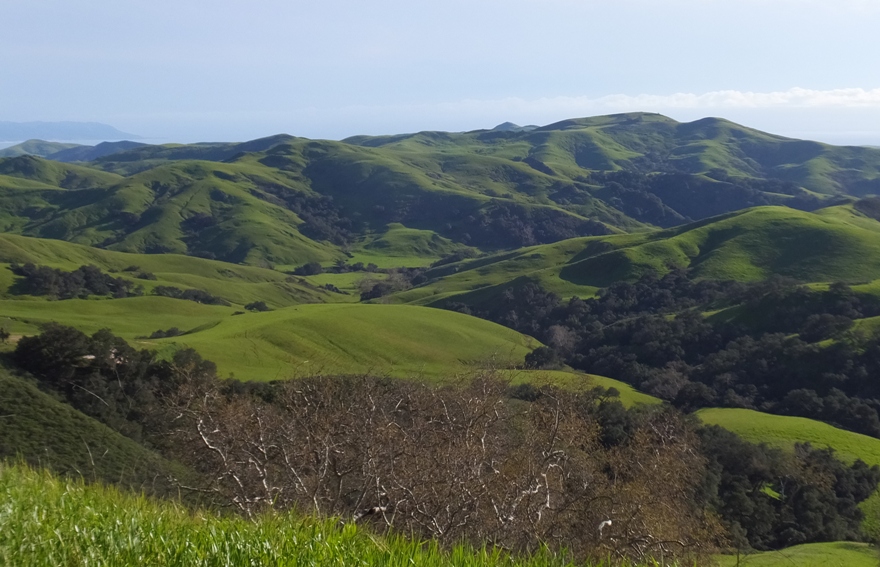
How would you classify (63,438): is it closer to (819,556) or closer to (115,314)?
(819,556)

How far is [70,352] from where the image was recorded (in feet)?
99.8

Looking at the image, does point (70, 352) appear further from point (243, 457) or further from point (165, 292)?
point (165, 292)

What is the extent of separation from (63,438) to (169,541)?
17.1 m

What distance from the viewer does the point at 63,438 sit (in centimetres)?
1902

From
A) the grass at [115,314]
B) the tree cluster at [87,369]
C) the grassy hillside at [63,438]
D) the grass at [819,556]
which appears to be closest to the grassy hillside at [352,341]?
the grass at [115,314]

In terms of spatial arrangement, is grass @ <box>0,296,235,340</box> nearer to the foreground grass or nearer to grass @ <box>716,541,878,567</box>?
grass @ <box>716,541,878,567</box>

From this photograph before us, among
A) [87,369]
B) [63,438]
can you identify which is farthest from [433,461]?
[87,369]

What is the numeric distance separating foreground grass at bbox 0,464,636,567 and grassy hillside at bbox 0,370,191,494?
10.8 metres

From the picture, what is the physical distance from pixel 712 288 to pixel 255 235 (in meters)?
127

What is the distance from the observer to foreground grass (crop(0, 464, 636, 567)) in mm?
4199

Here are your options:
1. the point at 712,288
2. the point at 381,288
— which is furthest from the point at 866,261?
the point at 381,288

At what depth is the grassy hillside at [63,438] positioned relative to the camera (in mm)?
16656

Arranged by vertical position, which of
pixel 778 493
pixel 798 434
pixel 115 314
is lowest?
pixel 798 434

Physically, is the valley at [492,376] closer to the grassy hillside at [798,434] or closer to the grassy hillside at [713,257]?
the grassy hillside at [798,434]
